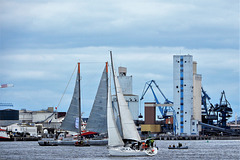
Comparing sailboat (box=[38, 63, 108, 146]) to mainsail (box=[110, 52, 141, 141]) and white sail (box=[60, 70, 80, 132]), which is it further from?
mainsail (box=[110, 52, 141, 141])

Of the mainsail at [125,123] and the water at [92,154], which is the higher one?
the mainsail at [125,123]

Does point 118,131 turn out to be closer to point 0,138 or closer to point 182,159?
point 182,159

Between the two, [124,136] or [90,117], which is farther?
[90,117]

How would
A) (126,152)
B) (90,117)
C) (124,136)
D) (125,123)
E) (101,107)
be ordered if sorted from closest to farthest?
(126,152) → (125,123) → (124,136) → (101,107) → (90,117)

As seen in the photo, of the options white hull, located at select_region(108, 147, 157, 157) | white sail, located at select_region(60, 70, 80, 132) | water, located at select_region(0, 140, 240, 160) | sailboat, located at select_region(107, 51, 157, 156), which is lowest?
water, located at select_region(0, 140, 240, 160)

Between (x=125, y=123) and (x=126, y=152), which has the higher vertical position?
(x=125, y=123)

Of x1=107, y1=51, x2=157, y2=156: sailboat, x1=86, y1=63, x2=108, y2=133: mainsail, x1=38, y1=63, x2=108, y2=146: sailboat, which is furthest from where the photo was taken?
x1=38, y1=63, x2=108, y2=146: sailboat

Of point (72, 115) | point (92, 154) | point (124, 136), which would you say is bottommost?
point (92, 154)

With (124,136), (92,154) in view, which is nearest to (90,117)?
(92,154)

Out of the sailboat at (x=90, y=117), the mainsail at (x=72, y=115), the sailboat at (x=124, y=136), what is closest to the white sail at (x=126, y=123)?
the sailboat at (x=124, y=136)

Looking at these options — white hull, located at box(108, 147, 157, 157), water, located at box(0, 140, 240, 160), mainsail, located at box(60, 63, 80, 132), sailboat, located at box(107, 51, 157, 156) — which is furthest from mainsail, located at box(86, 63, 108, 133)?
white hull, located at box(108, 147, 157, 157)

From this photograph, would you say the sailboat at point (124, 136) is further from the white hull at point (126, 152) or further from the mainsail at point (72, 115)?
the mainsail at point (72, 115)

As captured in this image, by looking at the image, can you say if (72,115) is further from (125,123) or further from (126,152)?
(126,152)

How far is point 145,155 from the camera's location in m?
84.0
